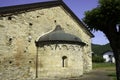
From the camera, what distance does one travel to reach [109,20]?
20.7 metres

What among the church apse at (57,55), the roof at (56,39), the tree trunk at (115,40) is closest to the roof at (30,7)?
the roof at (56,39)

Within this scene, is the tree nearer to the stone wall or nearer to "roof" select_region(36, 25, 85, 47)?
"roof" select_region(36, 25, 85, 47)

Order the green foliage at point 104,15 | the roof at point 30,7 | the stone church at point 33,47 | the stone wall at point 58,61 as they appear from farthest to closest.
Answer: the stone wall at point 58,61 → the roof at point 30,7 → the stone church at point 33,47 → the green foliage at point 104,15

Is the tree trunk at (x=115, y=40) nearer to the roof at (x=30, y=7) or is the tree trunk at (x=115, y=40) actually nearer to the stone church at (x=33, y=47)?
the stone church at (x=33, y=47)

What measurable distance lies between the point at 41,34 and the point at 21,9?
11.4ft

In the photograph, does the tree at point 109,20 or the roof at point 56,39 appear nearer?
the tree at point 109,20

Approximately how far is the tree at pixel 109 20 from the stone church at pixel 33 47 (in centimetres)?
442

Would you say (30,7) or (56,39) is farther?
(30,7)

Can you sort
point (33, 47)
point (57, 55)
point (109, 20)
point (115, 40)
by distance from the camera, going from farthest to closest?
point (33, 47), point (57, 55), point (109, 20), point (115, 40)

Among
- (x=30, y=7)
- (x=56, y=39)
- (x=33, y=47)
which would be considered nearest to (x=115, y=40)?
(x=56, y=39)

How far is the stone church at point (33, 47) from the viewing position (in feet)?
76.0

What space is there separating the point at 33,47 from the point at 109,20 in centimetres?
841

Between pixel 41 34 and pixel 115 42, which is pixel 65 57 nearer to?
pixel 41 34

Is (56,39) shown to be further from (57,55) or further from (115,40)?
(115,40)
